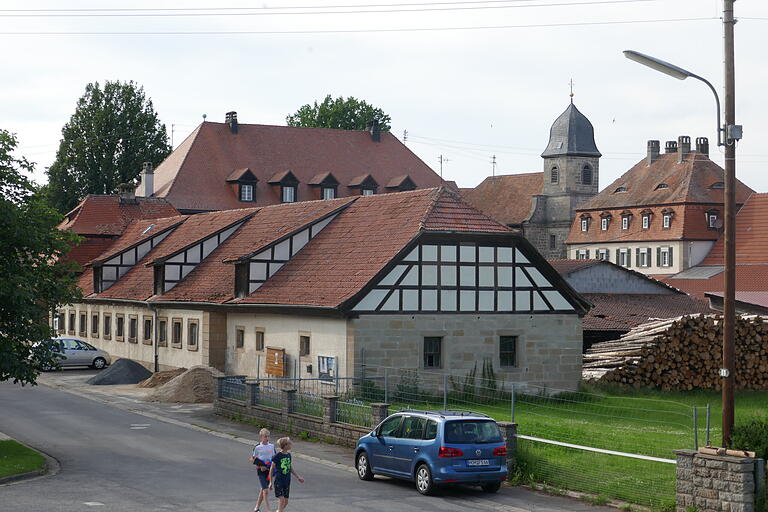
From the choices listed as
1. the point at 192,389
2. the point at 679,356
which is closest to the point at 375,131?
the point at 192,389

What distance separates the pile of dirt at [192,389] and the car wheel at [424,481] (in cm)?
1870

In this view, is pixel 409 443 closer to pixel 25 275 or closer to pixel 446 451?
pixel 446 451

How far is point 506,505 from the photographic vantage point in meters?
20.2

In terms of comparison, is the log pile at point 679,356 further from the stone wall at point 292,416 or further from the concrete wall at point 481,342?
the stone wall at point 292,416

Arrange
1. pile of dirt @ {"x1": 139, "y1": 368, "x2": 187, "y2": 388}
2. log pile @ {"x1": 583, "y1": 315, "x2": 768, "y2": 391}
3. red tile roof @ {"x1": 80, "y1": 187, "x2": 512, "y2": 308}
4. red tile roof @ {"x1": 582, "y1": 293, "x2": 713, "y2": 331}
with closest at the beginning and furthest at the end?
red tile roof @ {"x1": 80, "y1": 187, "x2": 512, "y2": 308} < log pile @ {"x1": 583, "y1": 315, "x2": 768, "y2": 391} < red tile roof @ {"x1": 582, "y1": 293, "x2": 713, "y2": 331} < pile of dirt @ {"x1": 139, "y1": 368, "x2": 187, "y2": 388}

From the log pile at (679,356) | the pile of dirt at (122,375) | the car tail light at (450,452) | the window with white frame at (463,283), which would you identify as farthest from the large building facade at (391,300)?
the car tail light at (450,452)

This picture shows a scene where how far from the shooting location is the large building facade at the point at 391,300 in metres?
35.3

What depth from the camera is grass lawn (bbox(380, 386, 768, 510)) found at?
20.4 metres

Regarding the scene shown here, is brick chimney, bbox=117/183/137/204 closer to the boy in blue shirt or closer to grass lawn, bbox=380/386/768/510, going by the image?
grass lawn, bbox=380/386/768/510

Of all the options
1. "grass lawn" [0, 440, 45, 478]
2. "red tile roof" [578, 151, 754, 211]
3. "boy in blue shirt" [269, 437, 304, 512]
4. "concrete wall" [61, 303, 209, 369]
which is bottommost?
"grass lawn" [0, 440, 45, 478]

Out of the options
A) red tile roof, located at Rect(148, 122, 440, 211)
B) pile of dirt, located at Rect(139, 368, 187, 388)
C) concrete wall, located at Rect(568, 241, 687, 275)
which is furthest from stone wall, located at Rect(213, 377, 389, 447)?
concrete wall, located at Rect(568, 241, 687, 275)

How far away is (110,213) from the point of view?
222 ft

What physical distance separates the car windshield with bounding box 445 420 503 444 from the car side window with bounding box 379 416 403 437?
5.35 feet

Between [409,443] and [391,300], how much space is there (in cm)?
1386
